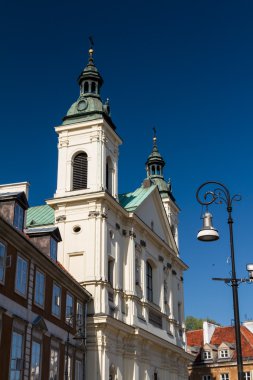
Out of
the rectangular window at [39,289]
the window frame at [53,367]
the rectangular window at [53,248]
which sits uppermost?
the rectangular window at [53,248]

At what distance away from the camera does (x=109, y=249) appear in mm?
41719

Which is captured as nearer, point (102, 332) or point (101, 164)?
point (102, 332)

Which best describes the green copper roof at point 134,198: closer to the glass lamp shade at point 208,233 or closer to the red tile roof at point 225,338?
the red tile roof at point 225,338

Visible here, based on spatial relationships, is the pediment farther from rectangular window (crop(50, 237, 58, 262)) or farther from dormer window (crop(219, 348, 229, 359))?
dormer window (crop(219, 348, 229, 359))

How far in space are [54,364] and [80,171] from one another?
16.7 metres

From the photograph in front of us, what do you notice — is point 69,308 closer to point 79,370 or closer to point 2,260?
point 79,370

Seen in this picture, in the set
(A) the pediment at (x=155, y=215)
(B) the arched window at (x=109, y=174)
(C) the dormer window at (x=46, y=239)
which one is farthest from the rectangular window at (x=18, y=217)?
(A) the pediment at (x=155, y=215)

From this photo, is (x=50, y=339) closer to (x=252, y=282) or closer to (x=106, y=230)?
(x=106, y=230)

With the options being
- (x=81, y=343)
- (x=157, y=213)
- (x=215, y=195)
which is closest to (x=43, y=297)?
(x=81, y=343)

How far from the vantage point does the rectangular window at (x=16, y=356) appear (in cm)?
2559

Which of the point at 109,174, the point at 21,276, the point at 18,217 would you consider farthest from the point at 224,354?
the point at 21,276

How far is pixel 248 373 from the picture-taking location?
60.3 meters

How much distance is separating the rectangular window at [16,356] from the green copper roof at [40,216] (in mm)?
18136

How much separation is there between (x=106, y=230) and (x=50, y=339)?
12178 millimetres
